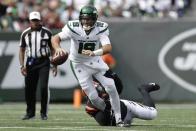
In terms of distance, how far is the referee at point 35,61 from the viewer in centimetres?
1226

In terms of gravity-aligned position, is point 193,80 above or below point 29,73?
below

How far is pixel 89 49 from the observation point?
32.8ft

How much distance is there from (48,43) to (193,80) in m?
5.85

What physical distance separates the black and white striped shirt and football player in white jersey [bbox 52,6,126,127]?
2.24 meters

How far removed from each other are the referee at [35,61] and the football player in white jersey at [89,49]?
2214 millimetres

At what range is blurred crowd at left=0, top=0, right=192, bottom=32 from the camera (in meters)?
18.6

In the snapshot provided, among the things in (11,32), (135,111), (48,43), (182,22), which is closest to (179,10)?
(182,22)

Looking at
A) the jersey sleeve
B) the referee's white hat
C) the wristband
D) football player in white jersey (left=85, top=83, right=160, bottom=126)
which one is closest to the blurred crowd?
the referee's white hat

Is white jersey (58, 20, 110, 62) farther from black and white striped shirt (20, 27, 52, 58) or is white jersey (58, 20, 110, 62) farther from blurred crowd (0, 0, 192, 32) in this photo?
blurred crowd (0, 0, 192, 32)

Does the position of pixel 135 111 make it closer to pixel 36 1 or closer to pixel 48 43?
pixel 48 43

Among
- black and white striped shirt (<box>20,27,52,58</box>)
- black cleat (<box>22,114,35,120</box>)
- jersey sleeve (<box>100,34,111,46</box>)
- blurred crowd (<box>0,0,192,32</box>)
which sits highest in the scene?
jersey sleeve (<box>100,34,111,46</box>)

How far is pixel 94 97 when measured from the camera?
10.0 meters

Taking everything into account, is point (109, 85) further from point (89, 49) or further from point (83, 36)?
point (83, 36)

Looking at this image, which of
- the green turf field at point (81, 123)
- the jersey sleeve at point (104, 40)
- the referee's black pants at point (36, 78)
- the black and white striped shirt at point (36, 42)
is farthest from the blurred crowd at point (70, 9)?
the jersey sleeve at point (104, 40)
